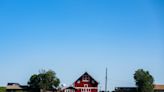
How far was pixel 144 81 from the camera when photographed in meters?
91.9

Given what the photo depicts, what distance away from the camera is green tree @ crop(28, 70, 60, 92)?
89125 mm

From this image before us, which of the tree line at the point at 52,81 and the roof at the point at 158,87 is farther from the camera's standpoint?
the roof at the point at 158,87

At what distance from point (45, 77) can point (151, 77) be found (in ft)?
99.8

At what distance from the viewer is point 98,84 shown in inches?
3740

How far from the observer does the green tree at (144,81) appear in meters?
91.4

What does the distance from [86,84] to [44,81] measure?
41.3 ft

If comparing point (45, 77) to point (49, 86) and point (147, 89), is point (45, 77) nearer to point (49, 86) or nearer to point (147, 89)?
point (49, 86)

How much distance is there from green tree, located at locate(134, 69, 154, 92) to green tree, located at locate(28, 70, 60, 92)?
2345 cm

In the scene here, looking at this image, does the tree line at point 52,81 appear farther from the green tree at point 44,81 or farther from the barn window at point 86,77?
the barn window at point 86,77

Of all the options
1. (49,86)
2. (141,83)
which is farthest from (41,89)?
(141,83)

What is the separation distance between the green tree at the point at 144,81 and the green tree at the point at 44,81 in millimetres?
23454

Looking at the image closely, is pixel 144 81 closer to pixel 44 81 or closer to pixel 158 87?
pixel 158 87

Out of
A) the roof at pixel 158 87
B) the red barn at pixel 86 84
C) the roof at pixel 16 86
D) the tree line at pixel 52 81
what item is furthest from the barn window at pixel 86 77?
the roof at pixel 158 87

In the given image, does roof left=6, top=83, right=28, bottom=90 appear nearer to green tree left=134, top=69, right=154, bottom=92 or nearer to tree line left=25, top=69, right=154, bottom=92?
tree line left=25, top=69, right=154, bottom=92
